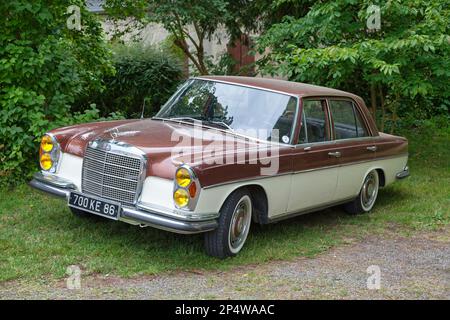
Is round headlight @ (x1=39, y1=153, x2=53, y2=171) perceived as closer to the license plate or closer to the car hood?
the car hood

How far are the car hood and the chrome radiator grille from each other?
0.13 m

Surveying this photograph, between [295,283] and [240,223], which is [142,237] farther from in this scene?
[295,283]

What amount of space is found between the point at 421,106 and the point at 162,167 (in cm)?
1104

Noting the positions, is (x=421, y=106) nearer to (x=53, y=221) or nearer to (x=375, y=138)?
(x=375, y=138)

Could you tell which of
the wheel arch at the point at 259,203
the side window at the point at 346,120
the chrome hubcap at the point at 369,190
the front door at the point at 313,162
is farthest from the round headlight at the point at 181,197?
the chrome hubcap at the point at 369,190

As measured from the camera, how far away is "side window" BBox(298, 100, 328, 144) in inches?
239

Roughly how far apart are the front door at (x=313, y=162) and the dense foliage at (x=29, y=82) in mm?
3461

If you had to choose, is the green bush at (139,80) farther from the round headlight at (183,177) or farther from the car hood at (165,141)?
the round headlight at (183,177)

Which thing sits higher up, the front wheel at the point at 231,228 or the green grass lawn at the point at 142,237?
the front wheel at the point at 231,228

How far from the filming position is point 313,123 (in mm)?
6246

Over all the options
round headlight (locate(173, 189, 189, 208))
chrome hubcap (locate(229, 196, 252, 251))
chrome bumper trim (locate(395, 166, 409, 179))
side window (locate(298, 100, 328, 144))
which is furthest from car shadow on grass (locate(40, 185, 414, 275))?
chrome bumper trim (locate(395, 166, 409, 179))

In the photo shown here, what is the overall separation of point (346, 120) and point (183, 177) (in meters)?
2.78

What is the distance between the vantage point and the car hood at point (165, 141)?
16.3 feet
